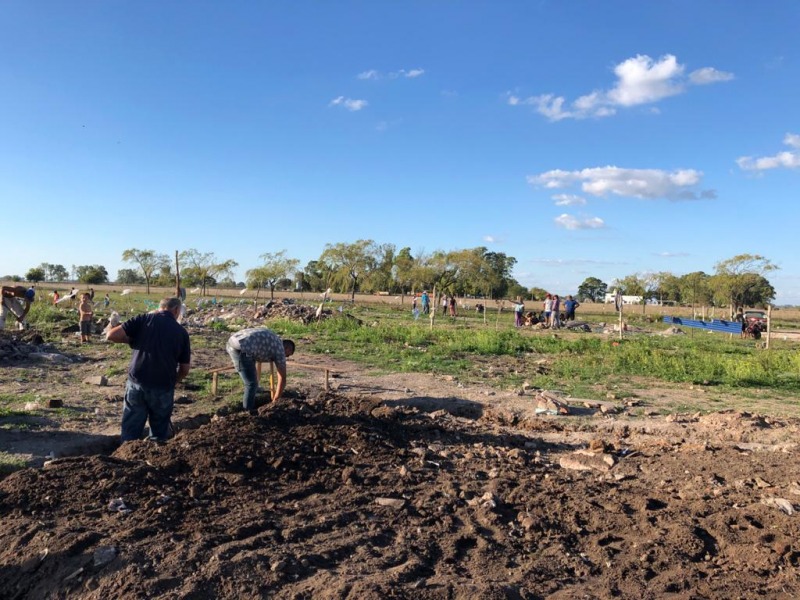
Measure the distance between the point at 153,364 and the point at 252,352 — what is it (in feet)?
4.47

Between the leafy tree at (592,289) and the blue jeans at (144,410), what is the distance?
10994cm

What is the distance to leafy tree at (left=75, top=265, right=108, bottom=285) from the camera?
262 ft

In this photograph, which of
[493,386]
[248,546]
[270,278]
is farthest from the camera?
[270,278]

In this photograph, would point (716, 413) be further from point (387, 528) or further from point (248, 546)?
point (248, 546)

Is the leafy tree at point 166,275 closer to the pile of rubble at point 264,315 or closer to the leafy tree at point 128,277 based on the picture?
the leafy tree at point 128,277

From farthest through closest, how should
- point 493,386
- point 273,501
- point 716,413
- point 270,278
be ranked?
1. point 270,278
2. point 493,386
3. point 716,413
4. point 273,501

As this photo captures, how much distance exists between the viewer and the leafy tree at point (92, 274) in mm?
79881

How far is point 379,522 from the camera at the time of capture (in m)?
4.09

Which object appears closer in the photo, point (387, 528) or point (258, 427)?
point (387, 528)

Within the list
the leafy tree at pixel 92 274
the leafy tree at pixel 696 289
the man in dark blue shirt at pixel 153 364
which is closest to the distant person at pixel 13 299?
the man in dark blue shirt at pixel 153 364

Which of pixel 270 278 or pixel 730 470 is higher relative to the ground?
pixel 270 278

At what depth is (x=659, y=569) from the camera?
3.62 meters

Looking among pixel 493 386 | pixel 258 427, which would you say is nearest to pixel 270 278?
pixel 493 386

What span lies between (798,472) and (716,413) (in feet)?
9.13
